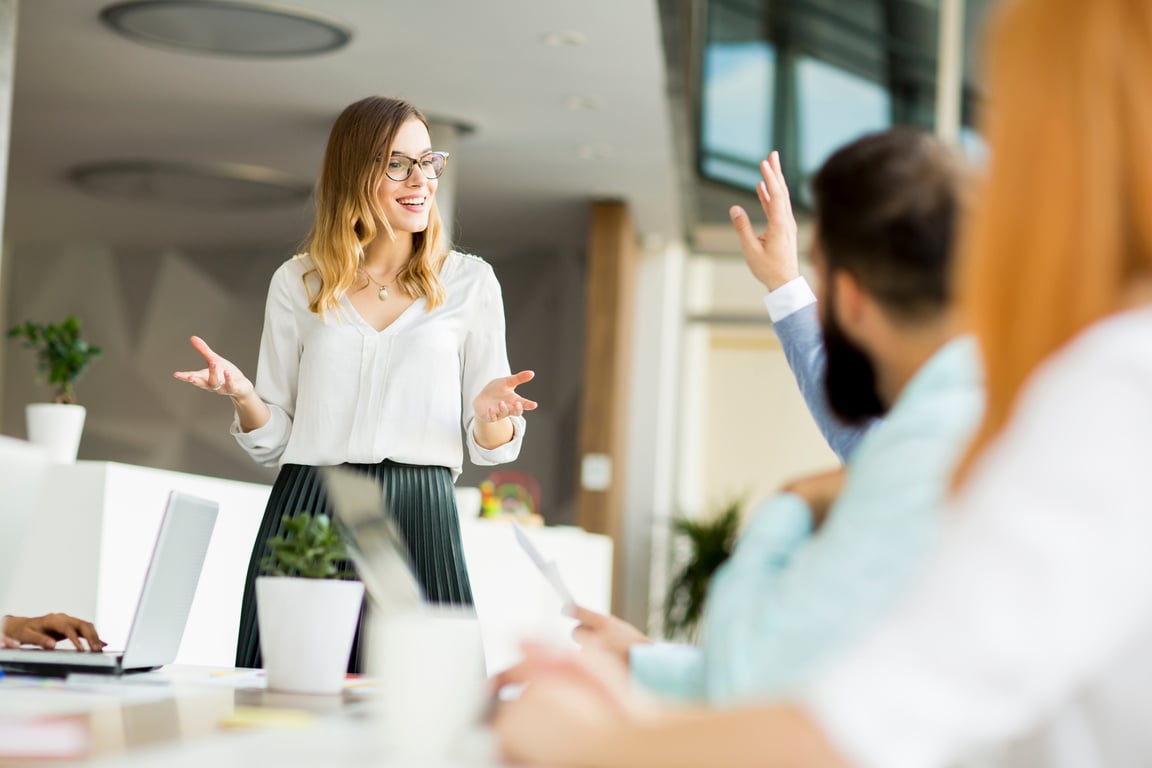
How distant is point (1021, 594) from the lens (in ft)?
2.02

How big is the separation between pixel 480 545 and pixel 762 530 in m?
4.01

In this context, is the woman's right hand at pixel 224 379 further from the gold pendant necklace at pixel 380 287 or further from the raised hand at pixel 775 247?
the raised hand at pixel 775 247

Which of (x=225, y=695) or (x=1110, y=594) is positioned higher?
(x=1110, y=594)

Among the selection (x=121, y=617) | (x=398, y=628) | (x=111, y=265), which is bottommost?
(x=121, y=617)

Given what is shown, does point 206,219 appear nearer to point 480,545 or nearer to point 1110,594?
point 480,545

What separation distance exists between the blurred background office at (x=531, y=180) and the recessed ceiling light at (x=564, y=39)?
0.04 feet

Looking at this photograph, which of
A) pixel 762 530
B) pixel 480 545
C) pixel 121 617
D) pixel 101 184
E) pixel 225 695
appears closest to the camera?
pixel 762 530

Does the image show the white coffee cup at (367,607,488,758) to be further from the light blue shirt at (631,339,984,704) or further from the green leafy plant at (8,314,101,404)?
the green leafy plant at (8,314,101,404)

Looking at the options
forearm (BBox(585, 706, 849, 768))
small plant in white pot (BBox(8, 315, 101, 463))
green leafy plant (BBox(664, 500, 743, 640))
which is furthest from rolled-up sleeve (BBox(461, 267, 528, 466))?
green leafy plant (BBox(664, 500, 743, 640))

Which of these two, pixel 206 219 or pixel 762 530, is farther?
pixel 206 219

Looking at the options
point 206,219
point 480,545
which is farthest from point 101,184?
point 480,545

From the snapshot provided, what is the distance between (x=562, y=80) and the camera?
563 cm

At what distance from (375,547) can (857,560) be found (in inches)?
15.3

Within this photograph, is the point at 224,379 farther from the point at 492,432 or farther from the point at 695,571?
the point at 695,571
